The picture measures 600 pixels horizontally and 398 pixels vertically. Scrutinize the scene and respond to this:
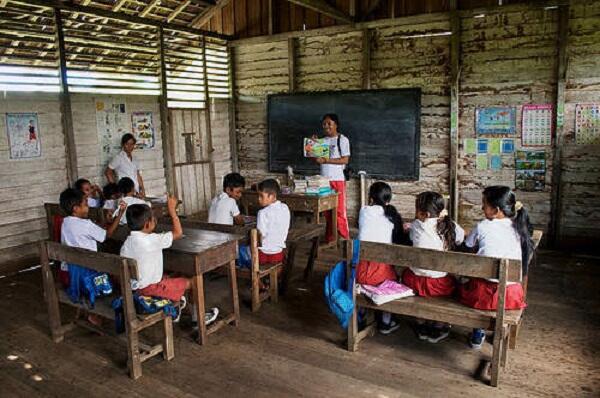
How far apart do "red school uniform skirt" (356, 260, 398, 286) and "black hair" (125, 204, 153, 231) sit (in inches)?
66.1

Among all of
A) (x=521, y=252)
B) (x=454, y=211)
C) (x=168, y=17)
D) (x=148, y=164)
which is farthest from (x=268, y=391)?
(x=168, y=17)

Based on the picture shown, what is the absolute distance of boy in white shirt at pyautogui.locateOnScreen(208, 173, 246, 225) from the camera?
4910 mm

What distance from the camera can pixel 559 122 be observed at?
6359 mm

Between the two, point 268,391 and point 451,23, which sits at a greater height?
point 451,23

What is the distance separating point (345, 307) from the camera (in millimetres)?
3584

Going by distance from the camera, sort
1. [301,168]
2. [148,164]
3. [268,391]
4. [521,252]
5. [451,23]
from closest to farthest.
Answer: [268,391]
[521,252]
[451,23]
[148,164]
[301,168]

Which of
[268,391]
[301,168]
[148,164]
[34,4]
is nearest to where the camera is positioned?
[268,391]

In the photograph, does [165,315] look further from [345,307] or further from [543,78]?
[543,78]

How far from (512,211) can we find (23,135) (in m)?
5.86

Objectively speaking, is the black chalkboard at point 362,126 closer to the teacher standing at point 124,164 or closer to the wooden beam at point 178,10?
the wooden beam at point 178,10

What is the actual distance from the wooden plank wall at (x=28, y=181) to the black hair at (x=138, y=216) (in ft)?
11.3

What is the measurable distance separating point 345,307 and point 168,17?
6.58 metres

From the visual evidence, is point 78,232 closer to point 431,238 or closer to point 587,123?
point 431,238

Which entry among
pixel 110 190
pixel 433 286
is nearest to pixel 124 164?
pixel 110 190
